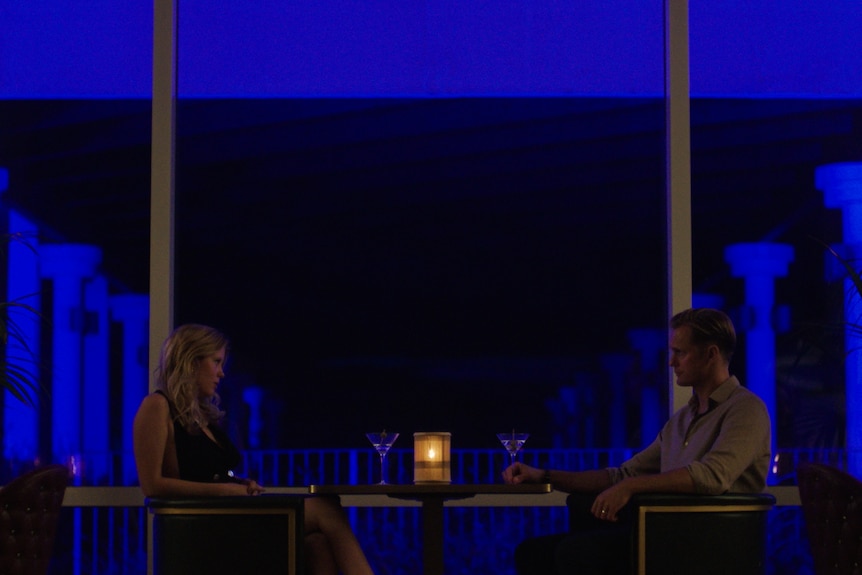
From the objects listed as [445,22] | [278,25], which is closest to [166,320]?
[278,25]

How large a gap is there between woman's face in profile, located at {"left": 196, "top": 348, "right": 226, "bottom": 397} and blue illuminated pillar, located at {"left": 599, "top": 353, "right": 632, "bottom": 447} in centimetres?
202

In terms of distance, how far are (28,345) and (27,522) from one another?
102 cm

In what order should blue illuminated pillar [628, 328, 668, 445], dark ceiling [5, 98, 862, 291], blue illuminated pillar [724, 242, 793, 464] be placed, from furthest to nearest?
blue illuminated pillar [628, 328, 668, 445] → dark ceiling [5, 98, 862, 291] → blue illuminated pillar [724, 242, 793, 464]

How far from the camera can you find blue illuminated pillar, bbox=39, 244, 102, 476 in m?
4.91

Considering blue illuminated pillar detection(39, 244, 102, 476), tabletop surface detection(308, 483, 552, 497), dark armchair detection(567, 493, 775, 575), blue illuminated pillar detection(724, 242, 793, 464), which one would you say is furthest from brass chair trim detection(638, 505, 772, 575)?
blue illuminated pillar detection(39, 244, 102, 476)

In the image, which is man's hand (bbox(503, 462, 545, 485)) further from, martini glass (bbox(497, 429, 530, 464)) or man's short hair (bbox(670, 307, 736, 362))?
man's short hair (bbox(670, 307, 736, 362))

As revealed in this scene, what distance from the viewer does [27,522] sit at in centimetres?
412

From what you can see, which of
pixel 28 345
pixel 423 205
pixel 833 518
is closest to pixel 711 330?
pixel 833 518

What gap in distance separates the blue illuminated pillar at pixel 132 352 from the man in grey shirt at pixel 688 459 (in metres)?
1.73

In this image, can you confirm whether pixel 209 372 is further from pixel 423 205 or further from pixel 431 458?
pixel 423 205

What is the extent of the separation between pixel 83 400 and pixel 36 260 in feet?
2.01

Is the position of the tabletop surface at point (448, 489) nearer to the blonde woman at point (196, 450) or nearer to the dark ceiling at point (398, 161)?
the blonde woman at point (196, 450)

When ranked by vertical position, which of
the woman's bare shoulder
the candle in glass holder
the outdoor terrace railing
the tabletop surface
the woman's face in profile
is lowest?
the outdoor terrace railing

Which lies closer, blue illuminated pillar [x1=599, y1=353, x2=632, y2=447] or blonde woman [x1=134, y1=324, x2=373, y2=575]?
blonde woman [x1=134, y1=324, x2=373, y2=575]
